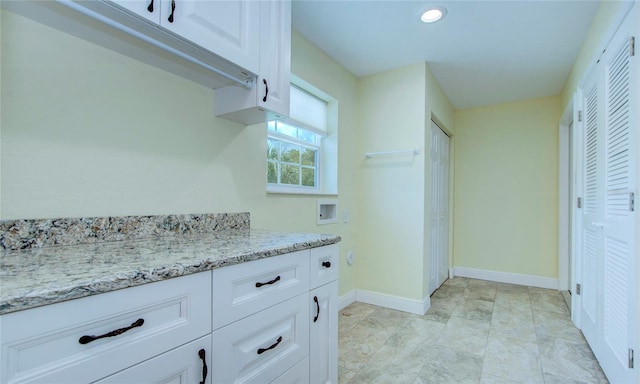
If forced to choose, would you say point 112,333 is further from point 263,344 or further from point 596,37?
point 596,37

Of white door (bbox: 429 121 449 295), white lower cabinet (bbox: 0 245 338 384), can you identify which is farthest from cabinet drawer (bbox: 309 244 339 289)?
white door (bbox: 429 121 449 295)

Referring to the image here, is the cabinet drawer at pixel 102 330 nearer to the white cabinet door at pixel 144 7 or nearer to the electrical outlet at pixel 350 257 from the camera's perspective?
the white cabinet door at pixel 144 7

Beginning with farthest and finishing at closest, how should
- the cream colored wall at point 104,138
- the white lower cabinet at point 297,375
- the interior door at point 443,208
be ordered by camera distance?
the interior door at point 443,208 < the white lower cabinet at point 297,375 < the cream colored wall at point 104,138

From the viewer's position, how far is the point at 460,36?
2.34m

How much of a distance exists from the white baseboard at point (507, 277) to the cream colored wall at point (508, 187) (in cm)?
6

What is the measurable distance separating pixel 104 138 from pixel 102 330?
852 mm

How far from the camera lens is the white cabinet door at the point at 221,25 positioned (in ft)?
3.52

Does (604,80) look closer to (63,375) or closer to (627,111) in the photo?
(627,111)

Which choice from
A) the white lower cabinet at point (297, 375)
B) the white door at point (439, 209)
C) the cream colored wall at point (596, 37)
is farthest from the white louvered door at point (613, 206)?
the white lower cabinet at point (297, 375)

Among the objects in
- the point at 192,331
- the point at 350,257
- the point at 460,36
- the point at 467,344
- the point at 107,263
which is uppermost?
the point at 460,36

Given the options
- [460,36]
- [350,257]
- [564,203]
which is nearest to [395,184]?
[350,257]

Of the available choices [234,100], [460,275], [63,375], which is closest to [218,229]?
[234,100]

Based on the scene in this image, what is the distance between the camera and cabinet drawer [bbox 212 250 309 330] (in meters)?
0.91

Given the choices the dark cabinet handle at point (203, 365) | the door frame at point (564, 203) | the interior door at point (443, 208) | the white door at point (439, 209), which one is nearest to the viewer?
the dark cabinet handle at point (203, 365)
